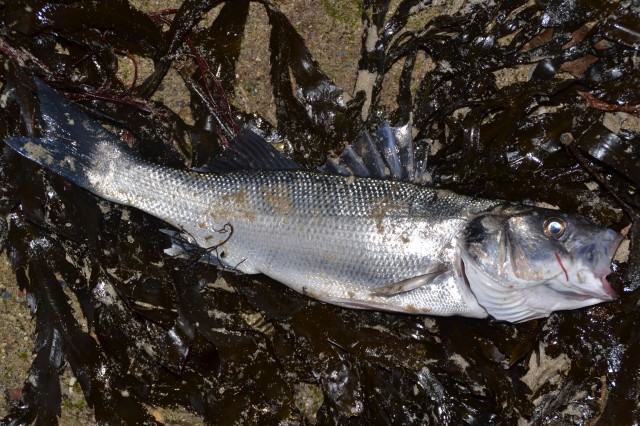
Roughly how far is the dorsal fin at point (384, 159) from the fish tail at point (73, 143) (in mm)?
1472

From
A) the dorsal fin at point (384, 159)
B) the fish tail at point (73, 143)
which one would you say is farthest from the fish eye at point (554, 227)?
the fish tail at point (73, 143)

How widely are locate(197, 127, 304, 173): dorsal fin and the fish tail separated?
24.5 inches

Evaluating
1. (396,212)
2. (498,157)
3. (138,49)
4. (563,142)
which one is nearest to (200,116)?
(138,49)

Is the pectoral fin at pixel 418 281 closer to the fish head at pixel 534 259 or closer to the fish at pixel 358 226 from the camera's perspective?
the fish at pixel 358 226

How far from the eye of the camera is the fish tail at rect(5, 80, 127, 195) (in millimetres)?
3861

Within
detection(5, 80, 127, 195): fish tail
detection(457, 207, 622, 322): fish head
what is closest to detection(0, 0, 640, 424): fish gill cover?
detection(5, 80, 127, 195): fish tail

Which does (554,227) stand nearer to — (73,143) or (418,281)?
(418,281)

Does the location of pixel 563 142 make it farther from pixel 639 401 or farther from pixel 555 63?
pixel 639 401

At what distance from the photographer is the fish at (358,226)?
3.68 m

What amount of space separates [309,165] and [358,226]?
736mm

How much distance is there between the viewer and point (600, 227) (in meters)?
3.62

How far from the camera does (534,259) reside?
12.0ft

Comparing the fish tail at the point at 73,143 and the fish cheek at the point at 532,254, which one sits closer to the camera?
the fish cheek at the point at 532,254

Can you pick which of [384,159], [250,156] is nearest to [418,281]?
[384,159]
